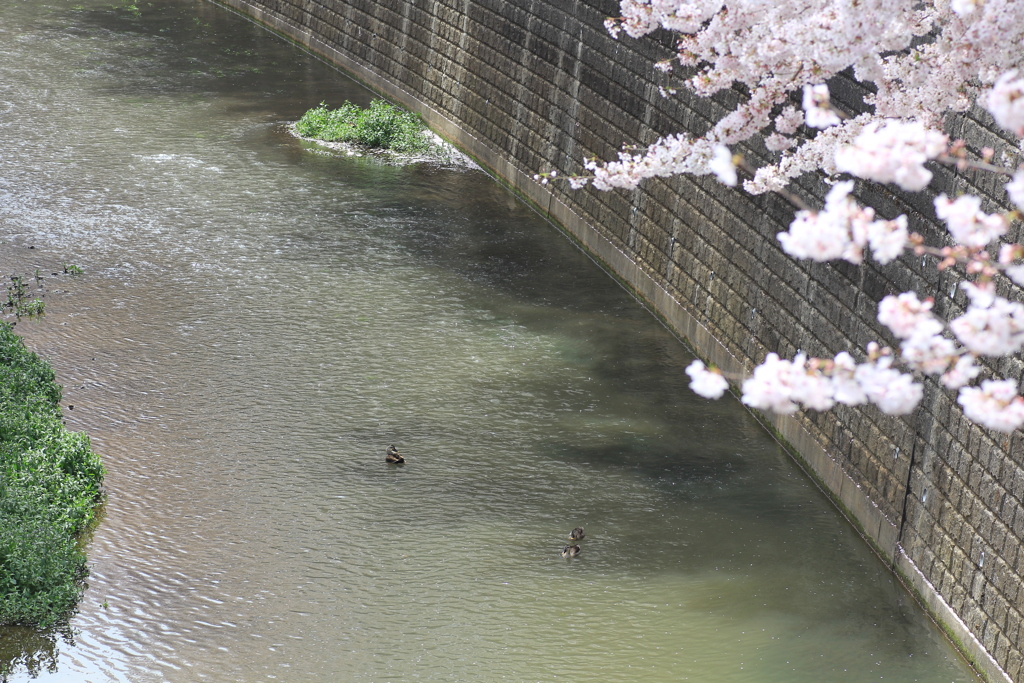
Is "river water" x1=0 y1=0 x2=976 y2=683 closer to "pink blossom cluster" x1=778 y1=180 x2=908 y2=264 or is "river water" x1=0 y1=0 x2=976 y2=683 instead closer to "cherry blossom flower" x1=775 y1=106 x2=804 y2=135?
"cherry blossom flower" x1=775 y1=106 x2=804 y2=135

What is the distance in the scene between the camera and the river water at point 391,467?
24.7 feet

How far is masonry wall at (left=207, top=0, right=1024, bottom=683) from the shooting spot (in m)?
7.69

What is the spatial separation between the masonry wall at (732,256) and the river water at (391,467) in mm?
334

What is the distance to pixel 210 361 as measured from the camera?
11.0 meters

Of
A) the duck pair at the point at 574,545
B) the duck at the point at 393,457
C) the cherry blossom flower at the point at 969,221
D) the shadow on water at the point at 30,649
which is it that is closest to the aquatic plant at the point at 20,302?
the duck at the point at 393,457

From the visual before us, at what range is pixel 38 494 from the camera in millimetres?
8133

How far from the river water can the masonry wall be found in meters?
0.33

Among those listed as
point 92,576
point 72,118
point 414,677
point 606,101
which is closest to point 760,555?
point 414,677

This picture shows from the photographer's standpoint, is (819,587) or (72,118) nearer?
(819,587)

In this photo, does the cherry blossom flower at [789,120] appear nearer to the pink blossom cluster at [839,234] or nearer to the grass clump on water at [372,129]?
the pink blossom cluster at [839,234]

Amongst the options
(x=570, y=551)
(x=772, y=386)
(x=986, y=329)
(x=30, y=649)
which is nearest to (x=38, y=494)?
(x=30, y=649)

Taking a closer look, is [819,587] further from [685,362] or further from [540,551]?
[685,362]

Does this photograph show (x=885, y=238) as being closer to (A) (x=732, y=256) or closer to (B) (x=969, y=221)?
(B) (x=969, y=221)

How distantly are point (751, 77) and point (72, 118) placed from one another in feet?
41.3
